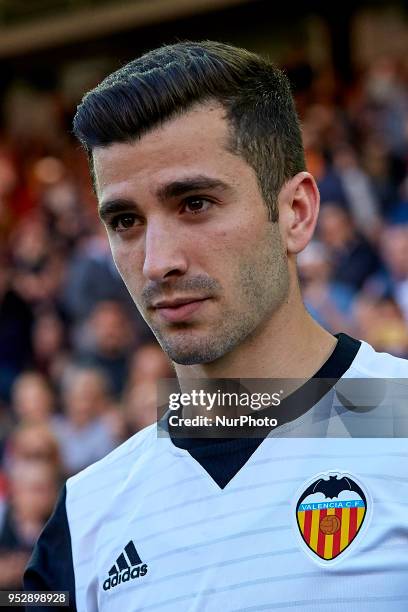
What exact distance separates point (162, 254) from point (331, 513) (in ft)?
1.80

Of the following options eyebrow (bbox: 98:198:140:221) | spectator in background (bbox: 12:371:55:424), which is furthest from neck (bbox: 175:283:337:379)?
spectator in background (bbox: 12:371:55:424)

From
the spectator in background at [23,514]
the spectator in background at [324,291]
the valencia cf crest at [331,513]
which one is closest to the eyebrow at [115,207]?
the valencia cf crest at [331,513]

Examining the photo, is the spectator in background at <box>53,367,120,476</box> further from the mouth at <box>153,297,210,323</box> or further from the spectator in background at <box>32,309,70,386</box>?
the mouth at <box>153,297,210,323</box>

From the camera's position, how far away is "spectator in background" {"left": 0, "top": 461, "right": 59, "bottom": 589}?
497 centimetres

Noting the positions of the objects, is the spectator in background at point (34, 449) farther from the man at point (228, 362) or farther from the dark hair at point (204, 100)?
the dark hair at point (204, 100)

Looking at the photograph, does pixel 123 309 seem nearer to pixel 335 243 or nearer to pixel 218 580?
pixel 335 243

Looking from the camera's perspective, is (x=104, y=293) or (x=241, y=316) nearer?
(x=241, y=316)

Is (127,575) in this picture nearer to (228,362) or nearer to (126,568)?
(126,568)

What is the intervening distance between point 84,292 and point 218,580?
5.68 meters

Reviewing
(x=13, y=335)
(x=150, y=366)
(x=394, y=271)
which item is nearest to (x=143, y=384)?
(x=150, y=366)

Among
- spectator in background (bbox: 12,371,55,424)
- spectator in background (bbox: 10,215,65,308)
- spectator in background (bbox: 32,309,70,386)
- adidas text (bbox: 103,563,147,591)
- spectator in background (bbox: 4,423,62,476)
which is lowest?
adidas text (bbox: 103,563,147,591)

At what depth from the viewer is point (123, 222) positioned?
2123 millimetres

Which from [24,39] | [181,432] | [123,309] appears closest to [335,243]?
[123,309]

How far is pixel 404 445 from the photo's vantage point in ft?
6.59
